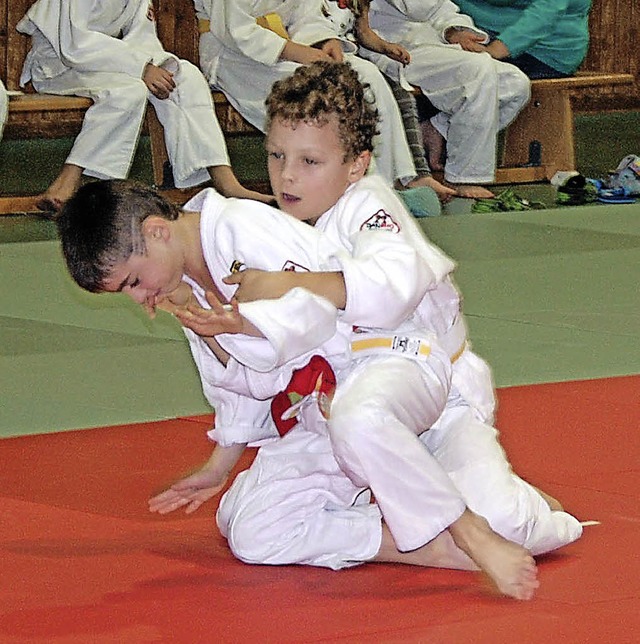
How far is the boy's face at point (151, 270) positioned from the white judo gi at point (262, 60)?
4256 millimetres

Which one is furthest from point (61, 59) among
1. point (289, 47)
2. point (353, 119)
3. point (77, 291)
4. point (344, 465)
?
point (344, 465)

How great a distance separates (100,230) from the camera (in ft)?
7.14

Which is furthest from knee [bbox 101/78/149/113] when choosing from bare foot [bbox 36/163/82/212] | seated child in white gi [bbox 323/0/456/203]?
seated child in white gi [bbox 323/0/456/203]

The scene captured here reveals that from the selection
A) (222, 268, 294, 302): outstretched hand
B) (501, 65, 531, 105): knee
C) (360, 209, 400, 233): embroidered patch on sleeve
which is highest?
(360, 209, 400, 233): embroidered patch on sleeve

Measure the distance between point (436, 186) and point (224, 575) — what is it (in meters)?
4.74

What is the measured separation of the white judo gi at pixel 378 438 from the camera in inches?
84.0

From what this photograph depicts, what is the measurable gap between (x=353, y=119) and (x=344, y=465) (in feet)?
2.11

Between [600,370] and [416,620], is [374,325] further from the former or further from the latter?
[600,370]

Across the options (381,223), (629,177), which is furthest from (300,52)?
(381,223)

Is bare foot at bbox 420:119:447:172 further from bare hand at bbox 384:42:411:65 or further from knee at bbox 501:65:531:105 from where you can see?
bare hand at bbox 384:42:411:65

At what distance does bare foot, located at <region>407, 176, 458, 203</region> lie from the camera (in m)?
6.79

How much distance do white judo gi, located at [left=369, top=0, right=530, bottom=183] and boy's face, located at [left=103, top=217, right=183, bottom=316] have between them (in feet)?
16.1

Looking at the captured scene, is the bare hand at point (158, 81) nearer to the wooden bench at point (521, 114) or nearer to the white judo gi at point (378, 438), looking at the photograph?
the wooden bench at point (521, 114)

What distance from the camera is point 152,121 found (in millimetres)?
6750
